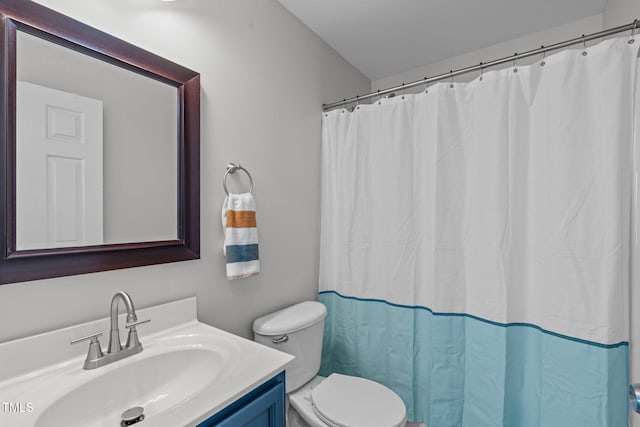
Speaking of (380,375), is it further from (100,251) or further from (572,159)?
(100,251)

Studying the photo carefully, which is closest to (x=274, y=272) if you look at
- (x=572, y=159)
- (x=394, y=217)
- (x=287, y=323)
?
(x=287, y=323)

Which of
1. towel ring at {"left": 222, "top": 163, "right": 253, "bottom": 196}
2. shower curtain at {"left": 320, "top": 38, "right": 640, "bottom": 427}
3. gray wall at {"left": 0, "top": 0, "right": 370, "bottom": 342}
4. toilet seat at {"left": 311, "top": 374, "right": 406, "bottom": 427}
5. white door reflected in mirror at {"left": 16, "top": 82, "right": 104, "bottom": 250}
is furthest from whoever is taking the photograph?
towel ring at {"left": 222, "top": 163, "right": 253, "bottom": 196}

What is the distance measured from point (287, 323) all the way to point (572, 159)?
4.68 feet

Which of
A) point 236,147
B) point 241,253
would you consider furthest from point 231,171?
point 241,253

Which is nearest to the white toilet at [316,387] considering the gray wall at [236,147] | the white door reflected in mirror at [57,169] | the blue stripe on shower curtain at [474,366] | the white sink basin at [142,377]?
the gray wall at [236,147]

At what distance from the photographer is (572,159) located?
4.04 ft

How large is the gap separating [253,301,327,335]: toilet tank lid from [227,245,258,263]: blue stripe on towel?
342mm

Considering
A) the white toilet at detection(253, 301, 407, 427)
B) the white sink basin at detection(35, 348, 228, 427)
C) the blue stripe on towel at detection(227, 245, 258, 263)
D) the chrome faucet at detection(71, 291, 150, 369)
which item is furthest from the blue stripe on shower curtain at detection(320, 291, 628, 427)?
the chrome faucet at detection(71, 291, 150, 369)

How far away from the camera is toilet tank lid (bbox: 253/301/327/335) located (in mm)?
1450

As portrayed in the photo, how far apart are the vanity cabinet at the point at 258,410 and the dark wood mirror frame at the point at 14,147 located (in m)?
0.60

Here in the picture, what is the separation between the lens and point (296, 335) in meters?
1.52

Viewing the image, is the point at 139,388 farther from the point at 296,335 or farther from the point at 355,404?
the point at 355,404

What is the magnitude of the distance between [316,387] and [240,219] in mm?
921

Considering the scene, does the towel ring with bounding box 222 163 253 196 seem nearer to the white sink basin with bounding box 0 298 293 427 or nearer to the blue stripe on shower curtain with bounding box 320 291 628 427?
the white sink basin with bounding box 0 298 293 427
